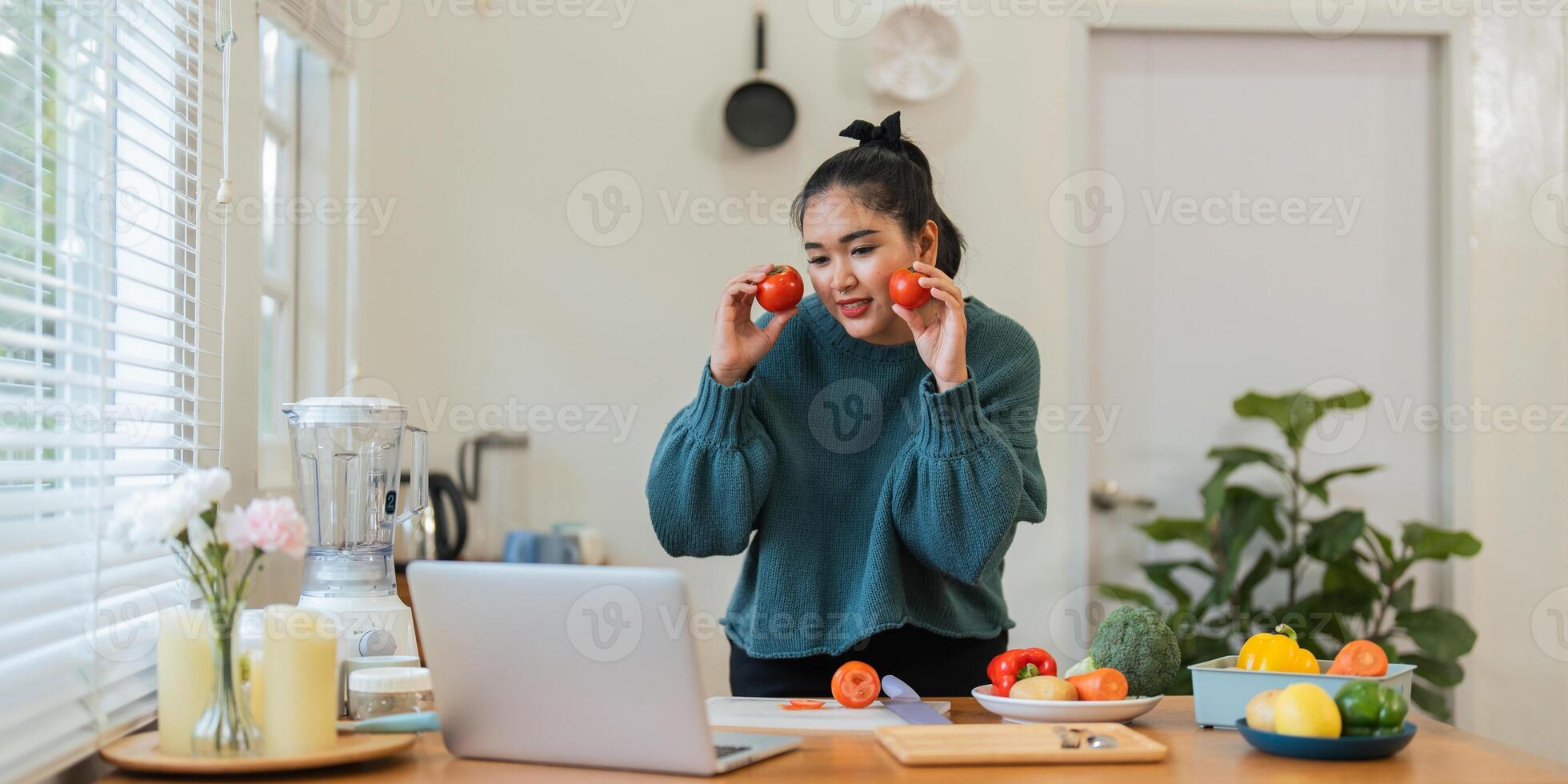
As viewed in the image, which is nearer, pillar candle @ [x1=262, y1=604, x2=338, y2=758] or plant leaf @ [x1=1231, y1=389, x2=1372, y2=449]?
pillar candle @ [x1=262, y1=604, x2=338, y2=758]

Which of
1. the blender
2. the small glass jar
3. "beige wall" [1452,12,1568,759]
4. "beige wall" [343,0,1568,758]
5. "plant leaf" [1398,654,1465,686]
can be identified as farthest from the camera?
"beige wall" [1452,12,1568,759]

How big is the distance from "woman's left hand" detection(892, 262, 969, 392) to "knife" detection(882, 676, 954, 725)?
1.34ft

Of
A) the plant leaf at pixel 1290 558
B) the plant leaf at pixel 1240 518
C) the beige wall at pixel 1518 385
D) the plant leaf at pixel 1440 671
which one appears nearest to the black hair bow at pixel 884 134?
the plant leaf at pixel 1240 518

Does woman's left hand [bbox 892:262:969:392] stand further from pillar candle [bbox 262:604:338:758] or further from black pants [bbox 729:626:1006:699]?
pillar candle [bbox 262:604:338:758]

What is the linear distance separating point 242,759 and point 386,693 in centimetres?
22

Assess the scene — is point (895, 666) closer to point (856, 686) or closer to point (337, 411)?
point (856, 686)

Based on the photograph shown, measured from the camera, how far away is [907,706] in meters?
1.57

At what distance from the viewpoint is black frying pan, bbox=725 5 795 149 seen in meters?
3.28

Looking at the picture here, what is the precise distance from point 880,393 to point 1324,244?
6.50 feet

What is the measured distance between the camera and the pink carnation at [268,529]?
122 cm

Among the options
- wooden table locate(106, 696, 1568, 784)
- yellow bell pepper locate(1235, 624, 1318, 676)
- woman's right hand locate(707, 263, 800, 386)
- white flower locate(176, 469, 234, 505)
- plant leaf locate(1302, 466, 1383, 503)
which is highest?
woman's right hand locate(707, 263, 800, 386)

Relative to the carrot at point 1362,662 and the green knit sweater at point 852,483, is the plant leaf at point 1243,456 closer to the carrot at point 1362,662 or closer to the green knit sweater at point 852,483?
the green knit sweater at point 852,483

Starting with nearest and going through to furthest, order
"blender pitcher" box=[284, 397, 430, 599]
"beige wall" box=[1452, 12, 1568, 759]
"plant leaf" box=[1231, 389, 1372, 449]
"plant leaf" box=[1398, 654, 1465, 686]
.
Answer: "blender pitcher" box=[284, 397, 430, 599] < "plant leaf" box=[1398, 654, 1465, 686] < "plant leaf" box=[1231, 389, 1372, 449] < "beige wall" box=[1452, 12, 1568, 759]

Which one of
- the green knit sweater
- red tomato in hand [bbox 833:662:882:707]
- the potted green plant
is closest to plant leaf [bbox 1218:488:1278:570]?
the potted green plant
